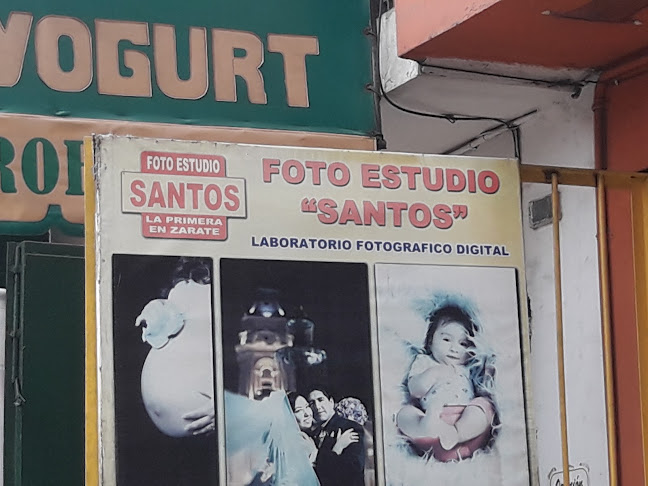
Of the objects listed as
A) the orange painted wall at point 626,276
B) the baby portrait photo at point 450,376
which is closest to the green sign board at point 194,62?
the orange painted wall at point 626,276

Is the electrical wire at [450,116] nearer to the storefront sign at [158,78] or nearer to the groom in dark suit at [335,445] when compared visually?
the storefront sign at [158,78]

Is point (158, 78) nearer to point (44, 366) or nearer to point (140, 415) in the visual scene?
point (44, 366)

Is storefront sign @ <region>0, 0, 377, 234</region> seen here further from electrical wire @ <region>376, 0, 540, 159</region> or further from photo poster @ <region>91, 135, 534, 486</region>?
photo poster @ <region>91, 135, 534, 486</region>

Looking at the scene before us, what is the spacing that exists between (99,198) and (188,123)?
4.50 ft

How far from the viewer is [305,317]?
4.05 m

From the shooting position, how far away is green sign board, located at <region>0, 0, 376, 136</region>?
500cm

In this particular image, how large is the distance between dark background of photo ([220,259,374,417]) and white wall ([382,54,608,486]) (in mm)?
1516

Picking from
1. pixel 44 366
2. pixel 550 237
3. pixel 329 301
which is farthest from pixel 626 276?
pixel 44 366

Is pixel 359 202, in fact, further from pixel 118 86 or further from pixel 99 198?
pixel 118 86

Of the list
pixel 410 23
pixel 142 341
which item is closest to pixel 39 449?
pixel 142 341

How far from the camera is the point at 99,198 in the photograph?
3.84 m

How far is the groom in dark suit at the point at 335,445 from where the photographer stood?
157 inches

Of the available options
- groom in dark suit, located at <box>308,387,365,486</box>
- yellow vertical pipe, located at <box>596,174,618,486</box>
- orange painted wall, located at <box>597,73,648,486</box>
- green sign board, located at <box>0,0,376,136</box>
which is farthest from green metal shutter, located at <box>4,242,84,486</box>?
orange painted wall, located at <box>597,73,648,486</box>

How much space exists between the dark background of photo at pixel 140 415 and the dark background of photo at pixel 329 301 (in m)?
0.25
